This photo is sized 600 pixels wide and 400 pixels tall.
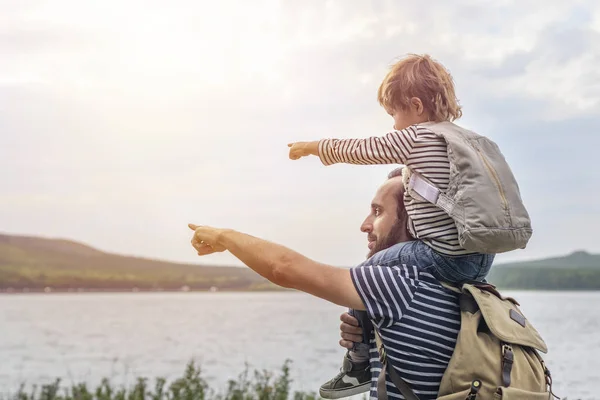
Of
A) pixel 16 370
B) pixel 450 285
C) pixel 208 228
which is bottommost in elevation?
pixel 16 370

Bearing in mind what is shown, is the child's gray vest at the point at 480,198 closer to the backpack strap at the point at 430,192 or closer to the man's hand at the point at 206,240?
the backpack strap at the point at 430,192

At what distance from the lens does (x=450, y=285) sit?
3.02m

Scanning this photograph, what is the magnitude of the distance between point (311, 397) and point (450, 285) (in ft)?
17.4

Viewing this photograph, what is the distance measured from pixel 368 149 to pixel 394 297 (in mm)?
599

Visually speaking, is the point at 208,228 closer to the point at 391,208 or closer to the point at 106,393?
the point at 391,208

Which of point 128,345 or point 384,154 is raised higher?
point 384,154

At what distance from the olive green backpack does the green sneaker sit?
414mm

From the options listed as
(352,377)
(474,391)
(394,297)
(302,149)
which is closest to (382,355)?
(394,297)

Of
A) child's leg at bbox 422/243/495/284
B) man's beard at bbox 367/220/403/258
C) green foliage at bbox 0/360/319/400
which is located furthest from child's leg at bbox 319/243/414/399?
green foliage at bbox 0/360/319/400

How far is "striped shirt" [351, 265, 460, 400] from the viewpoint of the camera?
114 inches

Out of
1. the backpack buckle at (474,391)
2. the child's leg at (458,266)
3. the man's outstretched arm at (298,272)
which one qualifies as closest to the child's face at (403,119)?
the child's leg at (458,266)

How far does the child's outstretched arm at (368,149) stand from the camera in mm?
3070

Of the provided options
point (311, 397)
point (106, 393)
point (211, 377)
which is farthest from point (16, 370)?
point (311, 397)

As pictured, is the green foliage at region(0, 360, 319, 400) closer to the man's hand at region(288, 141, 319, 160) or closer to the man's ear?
the man's hand at region(288, 141, 319, 160)
